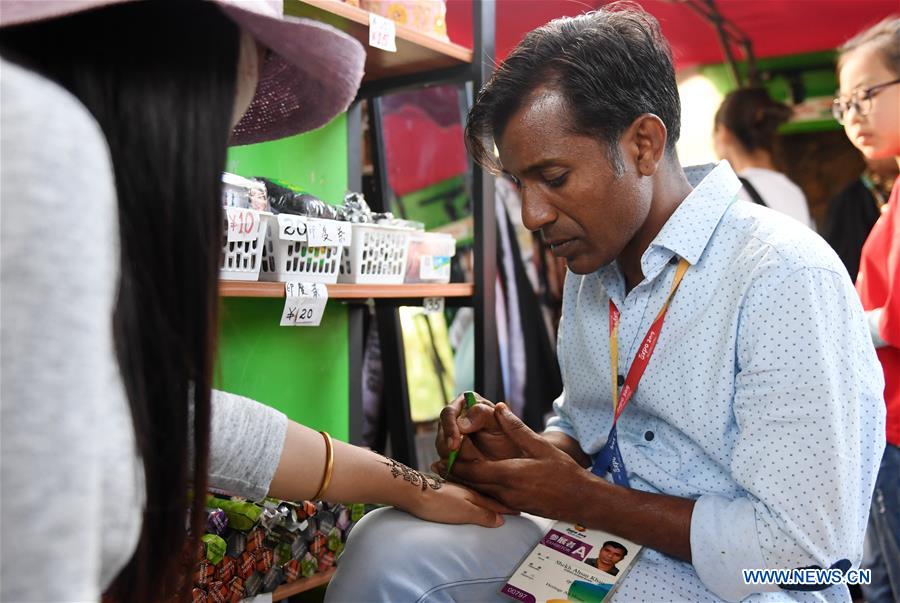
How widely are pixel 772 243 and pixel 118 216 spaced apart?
0.95 m

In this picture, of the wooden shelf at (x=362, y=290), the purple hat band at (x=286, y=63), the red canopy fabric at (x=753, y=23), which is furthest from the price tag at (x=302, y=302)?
the red canopy fabric at (x=753, y=23)

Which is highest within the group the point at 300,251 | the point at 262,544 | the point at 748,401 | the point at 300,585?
the point at 300,251

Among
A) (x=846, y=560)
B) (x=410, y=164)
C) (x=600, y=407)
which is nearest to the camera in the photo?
(x=846, y=560)

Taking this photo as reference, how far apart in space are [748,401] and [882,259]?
126 centimetres

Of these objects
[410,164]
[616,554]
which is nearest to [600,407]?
[616,554]

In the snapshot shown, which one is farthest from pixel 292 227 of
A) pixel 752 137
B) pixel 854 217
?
pixel 752 137

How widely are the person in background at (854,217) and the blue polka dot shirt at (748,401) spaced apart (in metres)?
2.07

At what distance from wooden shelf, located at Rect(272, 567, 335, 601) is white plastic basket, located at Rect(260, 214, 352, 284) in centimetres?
66

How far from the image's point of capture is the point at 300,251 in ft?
5.05

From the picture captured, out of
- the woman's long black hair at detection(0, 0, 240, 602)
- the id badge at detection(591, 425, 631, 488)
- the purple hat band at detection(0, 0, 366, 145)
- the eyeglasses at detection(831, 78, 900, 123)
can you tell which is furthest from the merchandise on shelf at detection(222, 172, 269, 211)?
the eyeglasses at detection(831, 78, 900, 123)

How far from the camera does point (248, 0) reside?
745 mm

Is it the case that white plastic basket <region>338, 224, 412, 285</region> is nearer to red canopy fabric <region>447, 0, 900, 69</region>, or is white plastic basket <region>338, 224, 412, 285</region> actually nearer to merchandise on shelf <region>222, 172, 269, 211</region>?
merchandise on shelf <region>222, 172, 269, 211</region>

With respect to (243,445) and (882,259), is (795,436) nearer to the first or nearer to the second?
(243,445)

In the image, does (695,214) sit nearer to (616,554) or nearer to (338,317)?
(616,554)
